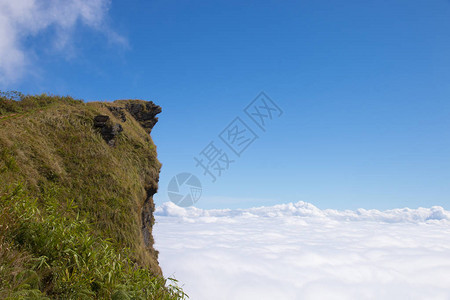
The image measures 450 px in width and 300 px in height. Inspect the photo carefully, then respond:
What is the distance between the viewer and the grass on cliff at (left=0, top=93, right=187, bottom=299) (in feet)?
18.5

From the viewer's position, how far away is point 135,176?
18500 millimetres

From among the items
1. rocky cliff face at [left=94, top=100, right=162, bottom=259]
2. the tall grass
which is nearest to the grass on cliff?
the tall grass

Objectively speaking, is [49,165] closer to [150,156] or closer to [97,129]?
[97,129]

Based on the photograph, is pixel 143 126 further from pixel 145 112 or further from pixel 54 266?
pixel 54 266

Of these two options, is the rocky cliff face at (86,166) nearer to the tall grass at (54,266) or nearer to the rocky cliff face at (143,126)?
the rocky cliff face at (143,126)

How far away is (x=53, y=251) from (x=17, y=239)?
3.03 ft

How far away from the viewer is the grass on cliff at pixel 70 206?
565cm

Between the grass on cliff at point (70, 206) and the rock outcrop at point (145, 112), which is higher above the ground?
the rock outcrop at point (145, 112)

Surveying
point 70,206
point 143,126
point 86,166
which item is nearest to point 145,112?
point 143,126

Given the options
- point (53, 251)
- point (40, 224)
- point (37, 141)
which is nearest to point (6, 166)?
point (37, 141)

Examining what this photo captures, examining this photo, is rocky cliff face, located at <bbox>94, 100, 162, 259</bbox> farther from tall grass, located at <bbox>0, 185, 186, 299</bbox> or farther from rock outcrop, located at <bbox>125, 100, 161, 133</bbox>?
tall grass, located at <bbox>0, 185, 186, 299</bbox>

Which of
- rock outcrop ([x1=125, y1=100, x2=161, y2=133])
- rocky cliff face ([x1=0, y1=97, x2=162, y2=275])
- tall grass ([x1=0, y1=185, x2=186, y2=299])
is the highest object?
rock outcrop ([x1=125, y1=100, x2=161, y2=133])

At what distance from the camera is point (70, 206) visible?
9.82m

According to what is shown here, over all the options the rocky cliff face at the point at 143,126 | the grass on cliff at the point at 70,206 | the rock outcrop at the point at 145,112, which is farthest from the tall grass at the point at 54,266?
the rock outcrop at the point at 145,112
